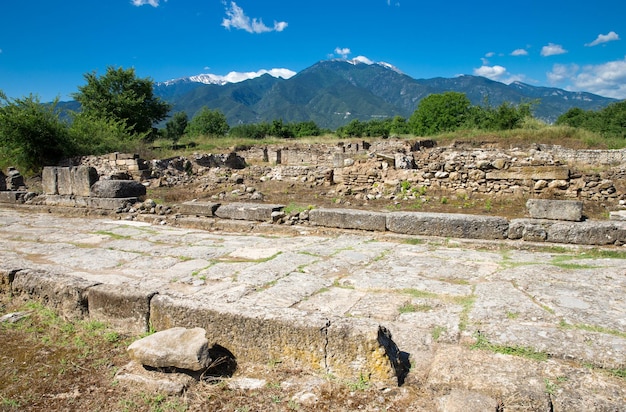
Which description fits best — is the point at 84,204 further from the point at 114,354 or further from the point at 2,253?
the point at 114,354

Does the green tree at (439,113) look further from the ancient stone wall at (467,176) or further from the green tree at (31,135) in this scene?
the green tree at (31,135)

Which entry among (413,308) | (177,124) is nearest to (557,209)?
(413,308)

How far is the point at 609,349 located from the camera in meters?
2.67

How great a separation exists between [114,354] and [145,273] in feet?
7.20

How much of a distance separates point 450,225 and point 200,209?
16.8 feet

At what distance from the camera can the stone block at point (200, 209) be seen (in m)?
8.41

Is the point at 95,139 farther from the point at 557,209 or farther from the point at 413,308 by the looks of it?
the point at 413,308

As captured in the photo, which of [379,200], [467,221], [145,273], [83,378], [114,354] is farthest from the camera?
[379,200]

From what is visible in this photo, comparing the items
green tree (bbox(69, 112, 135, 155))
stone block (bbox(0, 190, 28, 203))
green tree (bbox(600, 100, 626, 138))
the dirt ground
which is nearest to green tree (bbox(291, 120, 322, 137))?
green tree (bbox(600, 100, 626, 138))

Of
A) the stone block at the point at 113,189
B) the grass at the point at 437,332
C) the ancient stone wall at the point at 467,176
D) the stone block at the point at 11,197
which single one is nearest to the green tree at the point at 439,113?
the ancient stone wall at the point at 467,176

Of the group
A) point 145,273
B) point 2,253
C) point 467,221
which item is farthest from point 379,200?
point 2,253

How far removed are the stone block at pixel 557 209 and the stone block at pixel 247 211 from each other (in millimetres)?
4648

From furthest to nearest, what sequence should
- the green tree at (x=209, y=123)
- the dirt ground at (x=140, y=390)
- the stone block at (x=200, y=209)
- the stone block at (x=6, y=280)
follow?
the green tree at (x=209, y=123)
the stone block at (x=200, y=209)
the stone block at (x=6, y=280)
the dirt ground at (x=140, y=390)

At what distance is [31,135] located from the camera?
727 inches
